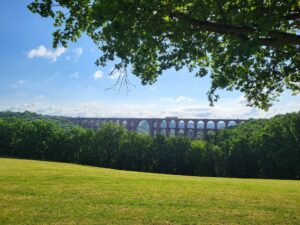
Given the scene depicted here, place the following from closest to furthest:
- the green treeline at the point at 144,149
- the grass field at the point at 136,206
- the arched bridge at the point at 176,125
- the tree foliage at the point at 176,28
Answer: the tree foliage at the point at 176,28 < the grass field at the point at 136,206 < the green treeline at the point at 144,149 < the arched bridge at the point at 176,125

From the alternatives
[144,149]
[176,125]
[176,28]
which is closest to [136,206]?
[176,28]

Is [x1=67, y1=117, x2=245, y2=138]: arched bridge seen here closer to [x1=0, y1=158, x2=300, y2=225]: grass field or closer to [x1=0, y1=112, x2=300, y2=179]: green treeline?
[x1=0, y1=112, x2=300, y2=179]: green treeline

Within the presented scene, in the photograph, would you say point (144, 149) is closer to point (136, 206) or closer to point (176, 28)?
point (136, 206)

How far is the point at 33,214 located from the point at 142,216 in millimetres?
3584

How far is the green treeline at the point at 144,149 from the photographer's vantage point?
63.8 metres

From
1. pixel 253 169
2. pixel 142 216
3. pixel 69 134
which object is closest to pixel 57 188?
pixel 142 216

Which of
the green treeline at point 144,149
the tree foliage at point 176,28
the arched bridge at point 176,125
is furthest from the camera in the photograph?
the arched bridge at point 176,125

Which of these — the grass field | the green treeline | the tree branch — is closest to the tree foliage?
the tree branch

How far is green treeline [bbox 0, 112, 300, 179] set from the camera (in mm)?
63812

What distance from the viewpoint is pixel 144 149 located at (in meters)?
75.1

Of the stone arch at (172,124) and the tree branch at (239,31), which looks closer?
the tree branch at (239,31)

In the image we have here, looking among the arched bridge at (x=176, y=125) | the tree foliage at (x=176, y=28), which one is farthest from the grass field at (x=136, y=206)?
the arched bridge at (x=176, y=125)

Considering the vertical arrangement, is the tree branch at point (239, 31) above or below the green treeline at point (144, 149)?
above

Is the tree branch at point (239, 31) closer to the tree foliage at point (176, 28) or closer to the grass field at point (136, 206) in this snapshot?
the tree foliage at point (176, 28)
